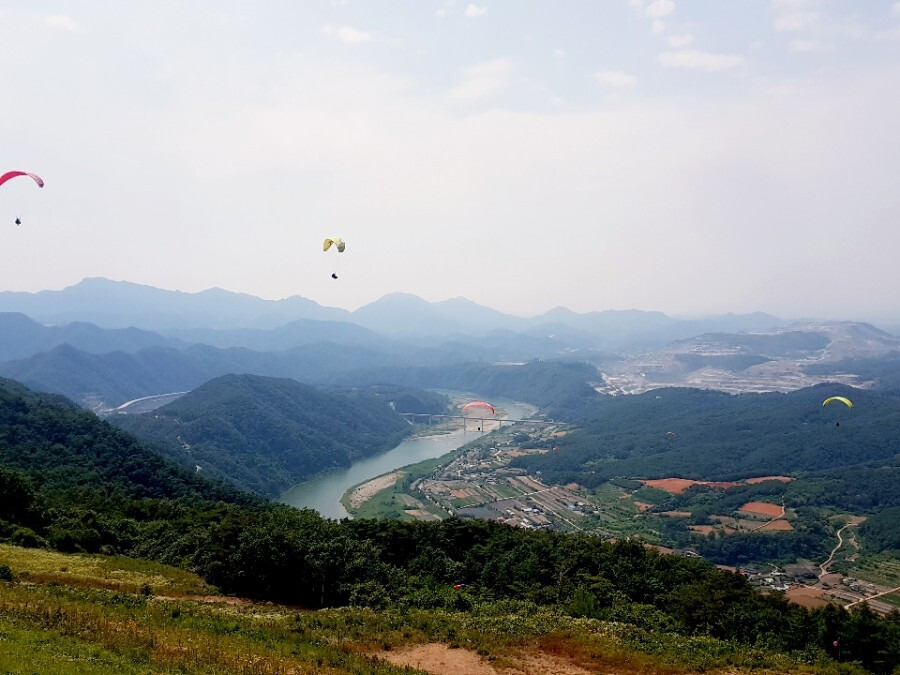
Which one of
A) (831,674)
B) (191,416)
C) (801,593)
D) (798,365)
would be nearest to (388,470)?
(191,416)

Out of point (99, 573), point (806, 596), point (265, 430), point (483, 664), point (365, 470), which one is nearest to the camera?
point (483, 664)

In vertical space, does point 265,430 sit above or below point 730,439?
below

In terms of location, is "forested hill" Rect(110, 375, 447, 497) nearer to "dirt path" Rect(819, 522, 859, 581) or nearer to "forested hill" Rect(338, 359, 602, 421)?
"forested hill" Rect(338, 359, 602, 421)

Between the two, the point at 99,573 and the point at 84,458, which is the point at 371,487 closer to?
the point at 84,458

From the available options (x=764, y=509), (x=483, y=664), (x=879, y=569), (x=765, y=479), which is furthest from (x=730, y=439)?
(x=483, y=664)

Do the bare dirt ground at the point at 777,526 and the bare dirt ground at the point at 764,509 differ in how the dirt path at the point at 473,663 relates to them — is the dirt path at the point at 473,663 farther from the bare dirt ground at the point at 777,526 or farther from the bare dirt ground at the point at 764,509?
the bare dirt ground at the point at 764,509

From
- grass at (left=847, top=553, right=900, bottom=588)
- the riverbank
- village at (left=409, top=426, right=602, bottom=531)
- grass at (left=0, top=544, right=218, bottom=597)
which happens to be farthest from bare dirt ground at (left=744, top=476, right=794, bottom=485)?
grass at (left=0, top=544, right=218, bottom=597)

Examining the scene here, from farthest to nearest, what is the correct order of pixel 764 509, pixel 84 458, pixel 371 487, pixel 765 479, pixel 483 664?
1. pixel 371 487
2. pixel 765 479
3. pixel 764 509
4. pixel 84 458
5. pixel 483 664

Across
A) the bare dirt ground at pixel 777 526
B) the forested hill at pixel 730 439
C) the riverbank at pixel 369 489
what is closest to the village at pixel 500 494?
the riverbank at pixel 369 489
